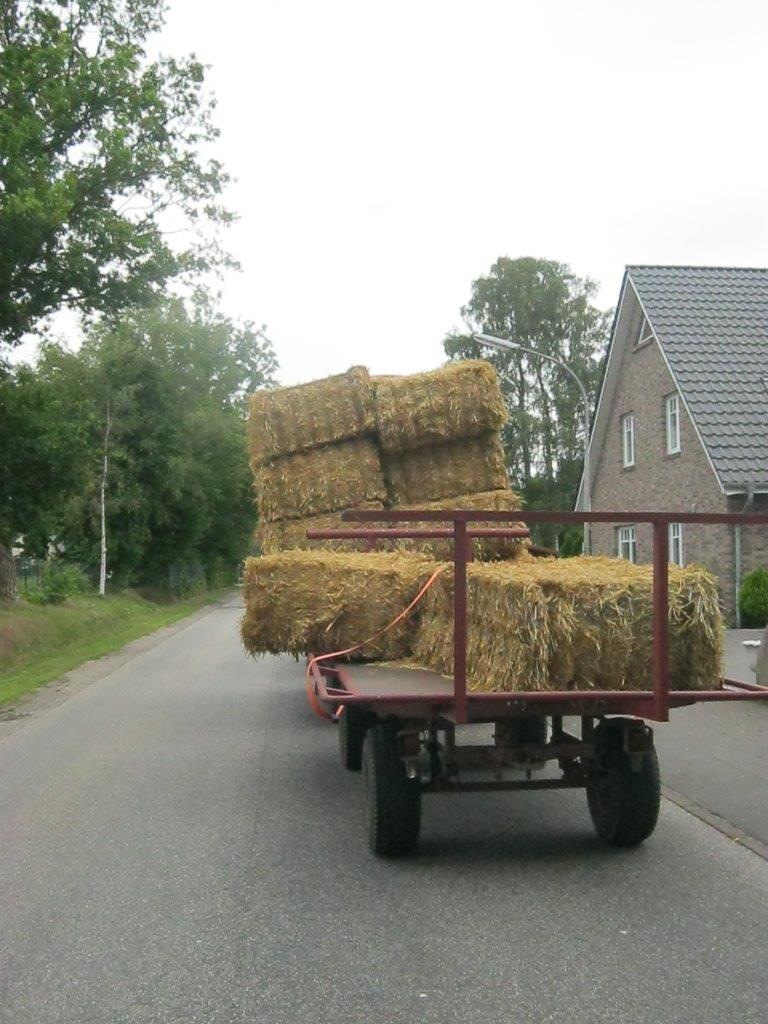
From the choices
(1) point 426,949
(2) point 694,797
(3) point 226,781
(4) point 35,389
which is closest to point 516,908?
(1) point 426,949

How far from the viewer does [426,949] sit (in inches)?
175

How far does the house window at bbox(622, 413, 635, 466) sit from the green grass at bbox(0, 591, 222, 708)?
11584 millimetres

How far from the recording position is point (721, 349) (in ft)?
75.9

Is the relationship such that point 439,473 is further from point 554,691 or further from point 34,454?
point 34,454

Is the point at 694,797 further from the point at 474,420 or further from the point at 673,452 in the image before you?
the point at 673,452

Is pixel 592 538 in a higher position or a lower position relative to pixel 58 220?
lower

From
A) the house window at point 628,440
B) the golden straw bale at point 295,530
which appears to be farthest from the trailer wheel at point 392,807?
the house window at point 628,440

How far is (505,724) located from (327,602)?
2261 mm

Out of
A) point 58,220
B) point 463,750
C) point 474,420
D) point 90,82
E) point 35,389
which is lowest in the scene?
point 463,750

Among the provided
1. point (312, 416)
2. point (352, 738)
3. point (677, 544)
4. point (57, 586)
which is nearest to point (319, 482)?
point (312, 416)

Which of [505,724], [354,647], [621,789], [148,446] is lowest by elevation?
[621,789]

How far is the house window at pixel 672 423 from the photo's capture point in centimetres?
2395

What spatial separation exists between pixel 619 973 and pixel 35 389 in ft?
61.3

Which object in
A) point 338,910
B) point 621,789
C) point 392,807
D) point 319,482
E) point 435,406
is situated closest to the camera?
point 338,910
